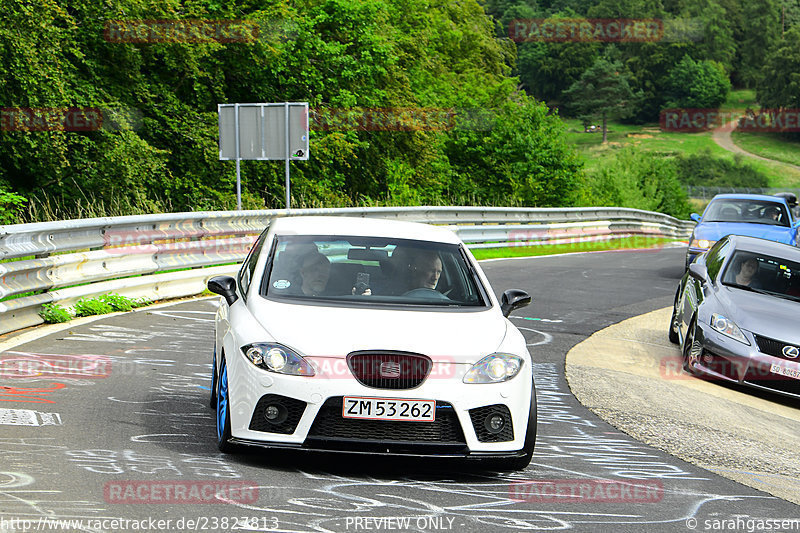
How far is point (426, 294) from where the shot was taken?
663 cm

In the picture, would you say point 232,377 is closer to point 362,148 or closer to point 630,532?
point 630,532

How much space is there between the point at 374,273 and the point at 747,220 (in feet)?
50.0

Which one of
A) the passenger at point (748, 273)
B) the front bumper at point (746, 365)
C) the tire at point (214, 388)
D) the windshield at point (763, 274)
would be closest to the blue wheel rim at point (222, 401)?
the tire at point (214, 388)

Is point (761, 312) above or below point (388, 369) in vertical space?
below

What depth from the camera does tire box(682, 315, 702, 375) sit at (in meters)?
10.5

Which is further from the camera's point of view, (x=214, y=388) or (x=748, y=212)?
(x=748, y=212)

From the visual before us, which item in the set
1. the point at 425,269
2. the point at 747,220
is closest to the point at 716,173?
the point at 747,220

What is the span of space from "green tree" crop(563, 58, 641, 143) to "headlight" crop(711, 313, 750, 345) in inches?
5988

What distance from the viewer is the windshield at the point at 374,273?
6.54 metres

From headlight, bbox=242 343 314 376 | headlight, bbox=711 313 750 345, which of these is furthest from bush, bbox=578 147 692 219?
headlight, bbox=242 343 314 376

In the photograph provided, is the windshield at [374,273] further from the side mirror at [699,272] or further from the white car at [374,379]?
the side mirror at [699,272]

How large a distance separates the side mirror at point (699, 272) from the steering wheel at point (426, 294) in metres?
5.29

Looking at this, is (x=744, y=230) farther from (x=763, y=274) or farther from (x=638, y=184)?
(x=638, y=184)

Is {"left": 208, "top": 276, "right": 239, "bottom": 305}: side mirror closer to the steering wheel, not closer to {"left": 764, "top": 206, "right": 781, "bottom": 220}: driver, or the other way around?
the steering wheel
